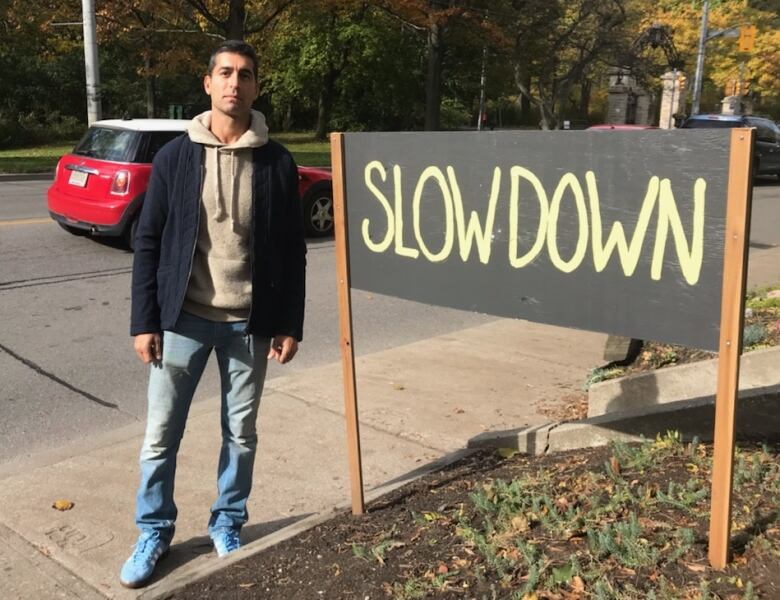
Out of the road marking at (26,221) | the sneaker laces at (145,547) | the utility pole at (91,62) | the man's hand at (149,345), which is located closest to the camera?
the man's hand at (149,345)

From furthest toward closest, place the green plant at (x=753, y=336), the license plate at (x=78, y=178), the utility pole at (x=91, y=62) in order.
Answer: the utility pole at (x=91, y=62), the license plate at (x=78, y=178), the green plant at (x=753, y=336)

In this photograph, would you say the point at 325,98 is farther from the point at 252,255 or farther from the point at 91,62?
the point at 252,255

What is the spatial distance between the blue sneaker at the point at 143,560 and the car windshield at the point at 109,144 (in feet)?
23.2

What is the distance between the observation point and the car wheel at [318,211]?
10766 mm

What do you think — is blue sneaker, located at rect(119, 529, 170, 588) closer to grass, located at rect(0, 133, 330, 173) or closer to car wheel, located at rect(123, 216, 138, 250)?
car wheel, located at rect(123, 216, 138, 250)

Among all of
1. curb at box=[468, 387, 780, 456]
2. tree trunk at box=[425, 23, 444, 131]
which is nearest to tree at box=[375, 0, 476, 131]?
tree trunk at box=[425, 23, 444, 131]

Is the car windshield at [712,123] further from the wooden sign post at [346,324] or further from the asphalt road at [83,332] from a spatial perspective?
the wooden sign post at [346,324]

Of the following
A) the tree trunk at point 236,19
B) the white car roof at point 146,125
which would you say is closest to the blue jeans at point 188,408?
the white car roof at point 146,125

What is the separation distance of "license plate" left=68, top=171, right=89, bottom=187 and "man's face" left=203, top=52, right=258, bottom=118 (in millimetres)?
7399

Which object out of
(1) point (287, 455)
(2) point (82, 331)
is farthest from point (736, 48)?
(1) point (287, 455)

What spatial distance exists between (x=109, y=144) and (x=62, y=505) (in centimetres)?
686

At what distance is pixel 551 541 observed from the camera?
264cm

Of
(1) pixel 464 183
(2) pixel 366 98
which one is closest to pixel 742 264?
(1) pixel 464 183

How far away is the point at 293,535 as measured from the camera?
2.95 meters
